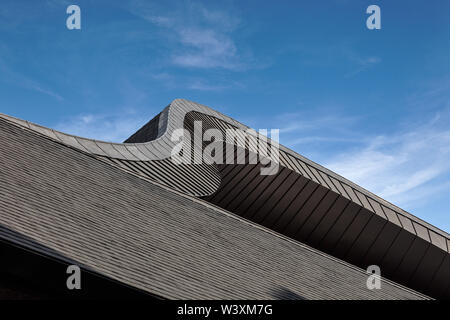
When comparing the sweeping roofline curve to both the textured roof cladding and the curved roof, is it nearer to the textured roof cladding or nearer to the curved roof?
the curved roof

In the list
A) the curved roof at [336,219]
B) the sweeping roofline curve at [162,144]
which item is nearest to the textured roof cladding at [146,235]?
the sweeping roofline curve at [162,144]

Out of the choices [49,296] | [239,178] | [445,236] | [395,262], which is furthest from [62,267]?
[445,236]

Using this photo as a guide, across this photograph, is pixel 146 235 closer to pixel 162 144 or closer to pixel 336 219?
pixel 162 144

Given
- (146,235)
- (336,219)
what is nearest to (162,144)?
(336,219)

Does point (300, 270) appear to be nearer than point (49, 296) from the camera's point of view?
No

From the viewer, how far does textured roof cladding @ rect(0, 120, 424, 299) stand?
5.27 m

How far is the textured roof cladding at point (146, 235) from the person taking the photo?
5266mm

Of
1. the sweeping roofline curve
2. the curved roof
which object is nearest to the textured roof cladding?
the sweeping roofline curve

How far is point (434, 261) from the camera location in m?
12.9

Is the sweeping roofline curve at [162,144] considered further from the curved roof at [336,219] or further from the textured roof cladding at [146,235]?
the textured roof cladding at [146,235]

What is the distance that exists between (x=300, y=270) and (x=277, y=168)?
485cm

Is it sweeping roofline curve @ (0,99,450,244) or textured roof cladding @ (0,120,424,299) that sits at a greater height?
sweeping roofline curve @ (0,99,450,244)

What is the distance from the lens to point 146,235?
6676mm

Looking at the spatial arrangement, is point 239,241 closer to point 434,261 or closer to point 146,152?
point 146,152
